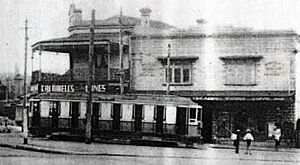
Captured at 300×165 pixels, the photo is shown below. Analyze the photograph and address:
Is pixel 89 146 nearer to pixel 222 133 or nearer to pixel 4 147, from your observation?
pixel 4 147

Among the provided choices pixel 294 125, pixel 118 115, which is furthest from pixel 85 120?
pixel 294 125

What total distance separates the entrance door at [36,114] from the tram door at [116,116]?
A: 9.32 feet

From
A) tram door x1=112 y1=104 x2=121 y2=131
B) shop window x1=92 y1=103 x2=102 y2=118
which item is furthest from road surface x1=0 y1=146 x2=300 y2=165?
shop window x1=92 y1=103 x2=102 y2=118

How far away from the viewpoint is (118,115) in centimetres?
2142

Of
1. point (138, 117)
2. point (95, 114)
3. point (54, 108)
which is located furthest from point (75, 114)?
point (138, 117)

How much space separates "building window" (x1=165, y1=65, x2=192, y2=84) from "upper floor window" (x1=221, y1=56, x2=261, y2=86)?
5.04 ft

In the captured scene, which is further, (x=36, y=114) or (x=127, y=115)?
(x=36, y=114)

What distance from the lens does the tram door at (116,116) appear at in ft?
70.3

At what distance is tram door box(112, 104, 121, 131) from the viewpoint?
70.3ft

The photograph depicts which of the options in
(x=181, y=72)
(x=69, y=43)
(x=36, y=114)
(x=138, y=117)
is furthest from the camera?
(x=181, y=72)

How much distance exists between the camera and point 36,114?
22.4 meters

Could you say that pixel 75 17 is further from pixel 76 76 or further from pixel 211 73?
pixel 211 73

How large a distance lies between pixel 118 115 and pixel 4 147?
A: 423 centimetres

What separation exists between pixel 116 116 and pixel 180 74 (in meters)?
5.31
